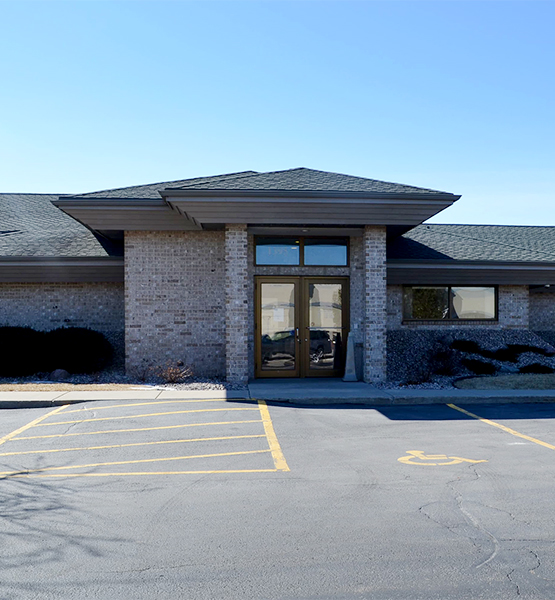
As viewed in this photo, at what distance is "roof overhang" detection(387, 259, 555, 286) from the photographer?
19.6 m

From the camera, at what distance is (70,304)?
61.0 feet

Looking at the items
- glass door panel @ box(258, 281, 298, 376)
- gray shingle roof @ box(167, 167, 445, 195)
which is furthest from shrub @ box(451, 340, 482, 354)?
glass door panel @ box(258, 281, 298, 376)

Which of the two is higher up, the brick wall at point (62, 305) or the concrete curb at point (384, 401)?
the brick wall at point (62, 305)

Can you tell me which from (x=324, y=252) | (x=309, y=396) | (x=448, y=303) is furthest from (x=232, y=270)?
(x=448, y=303)

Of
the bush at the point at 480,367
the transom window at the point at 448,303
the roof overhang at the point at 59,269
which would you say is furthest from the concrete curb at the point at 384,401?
the transom window at the point at 448,303

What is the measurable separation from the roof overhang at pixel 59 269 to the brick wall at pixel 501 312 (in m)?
8.65

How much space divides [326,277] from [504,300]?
7.95 meters

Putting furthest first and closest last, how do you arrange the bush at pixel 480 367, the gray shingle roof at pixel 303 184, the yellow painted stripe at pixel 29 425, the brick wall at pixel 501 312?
the brick wall at pixel 501 312 → the bush at pixel 480 367 → the gray shingle roof at pixel 303 184 → the yellow painted stripe at pixel 29 425

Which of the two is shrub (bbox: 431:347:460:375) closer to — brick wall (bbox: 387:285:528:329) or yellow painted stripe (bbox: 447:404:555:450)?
brick wall (bbox: 387:285:528:329)

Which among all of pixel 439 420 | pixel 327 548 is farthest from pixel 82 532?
pixel 439 420

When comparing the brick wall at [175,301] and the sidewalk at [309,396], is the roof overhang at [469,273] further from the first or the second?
the sidewalk at [309,396]

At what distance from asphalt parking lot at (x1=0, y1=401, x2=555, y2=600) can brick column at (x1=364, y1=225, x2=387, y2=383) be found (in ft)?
15.6

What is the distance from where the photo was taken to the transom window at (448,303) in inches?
811

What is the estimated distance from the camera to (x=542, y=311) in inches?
859
